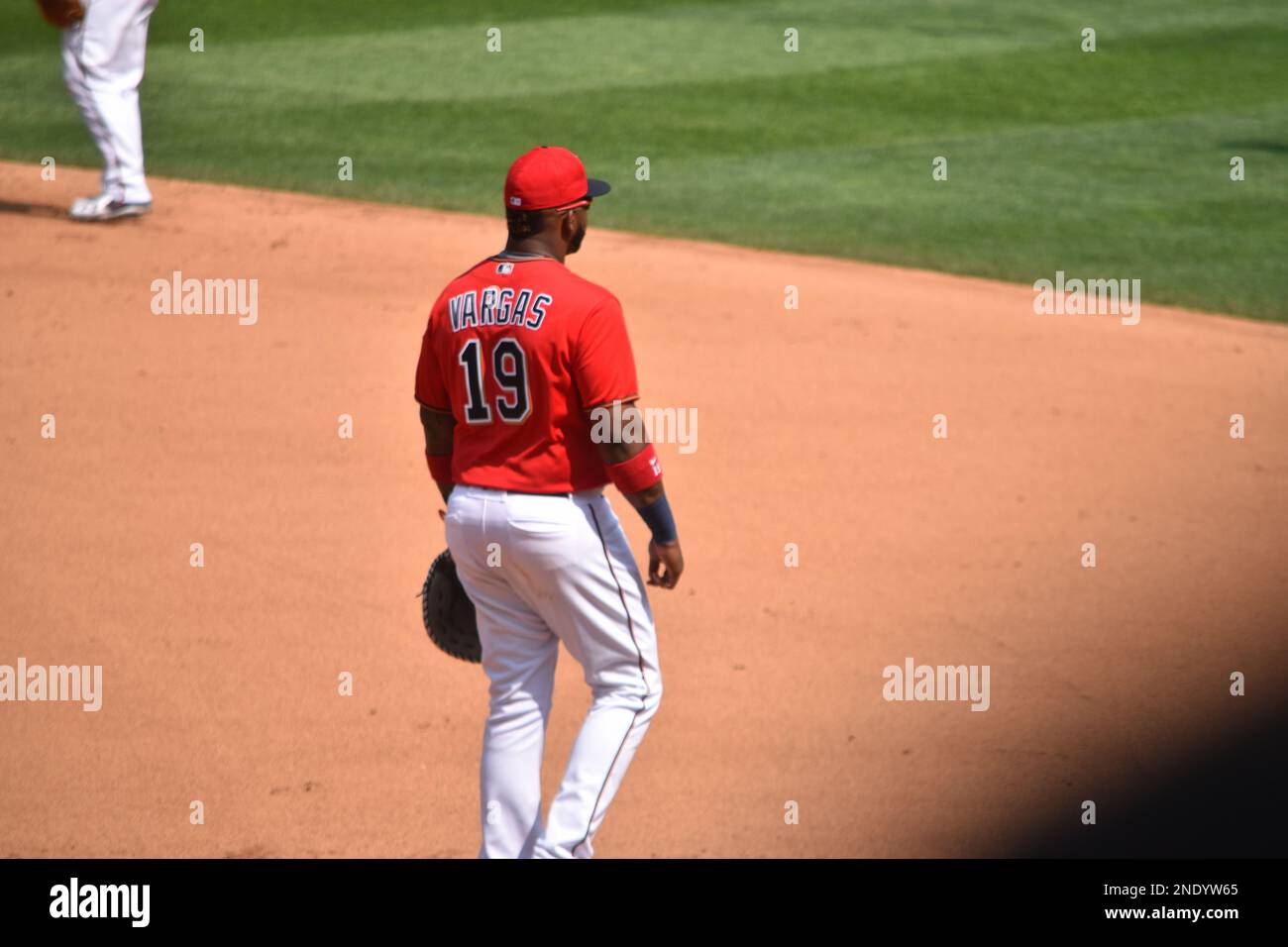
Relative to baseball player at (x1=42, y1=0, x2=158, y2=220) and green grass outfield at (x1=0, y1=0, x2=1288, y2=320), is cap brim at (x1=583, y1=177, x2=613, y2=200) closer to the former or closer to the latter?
green grass outfield at (x1=0, y1=0, x2=1288, y2=320)

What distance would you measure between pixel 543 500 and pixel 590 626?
0.37m

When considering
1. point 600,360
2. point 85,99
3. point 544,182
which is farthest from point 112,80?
point 600,360

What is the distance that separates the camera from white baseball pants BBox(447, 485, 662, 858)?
4203 mm

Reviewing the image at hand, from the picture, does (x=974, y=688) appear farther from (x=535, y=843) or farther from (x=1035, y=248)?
(x=1035, y=248)

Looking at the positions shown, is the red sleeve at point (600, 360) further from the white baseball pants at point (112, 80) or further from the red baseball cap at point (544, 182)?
the white baseball pants at point (112, 80)

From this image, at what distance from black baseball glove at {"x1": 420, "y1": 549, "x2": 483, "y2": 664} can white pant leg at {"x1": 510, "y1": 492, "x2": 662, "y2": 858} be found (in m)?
0.49

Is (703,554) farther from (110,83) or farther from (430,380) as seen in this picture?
(110,83)

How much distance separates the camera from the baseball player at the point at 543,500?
4152mm

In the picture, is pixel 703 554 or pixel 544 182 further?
pixel 703 554

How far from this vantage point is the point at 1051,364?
9.08 m

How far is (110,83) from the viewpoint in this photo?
10672 millimetres

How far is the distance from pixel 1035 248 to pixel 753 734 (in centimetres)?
696

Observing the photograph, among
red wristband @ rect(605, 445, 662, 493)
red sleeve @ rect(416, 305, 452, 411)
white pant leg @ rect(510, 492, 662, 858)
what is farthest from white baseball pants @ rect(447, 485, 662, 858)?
red sleeve @ rect(416, 305, 452, 411)

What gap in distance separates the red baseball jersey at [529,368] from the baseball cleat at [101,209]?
7.19 m
